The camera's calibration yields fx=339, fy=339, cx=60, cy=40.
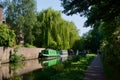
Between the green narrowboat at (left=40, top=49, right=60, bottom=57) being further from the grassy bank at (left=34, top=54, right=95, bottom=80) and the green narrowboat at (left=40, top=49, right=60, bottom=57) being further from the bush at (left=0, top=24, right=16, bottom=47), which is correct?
the grassy bank at (left=34, top=54, right=95, bottom=80)

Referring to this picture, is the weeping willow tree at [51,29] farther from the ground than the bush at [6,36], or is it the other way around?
the weeping willow tree at [51,29]

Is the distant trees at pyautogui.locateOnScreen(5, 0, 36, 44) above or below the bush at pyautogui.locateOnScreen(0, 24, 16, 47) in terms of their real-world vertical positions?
above

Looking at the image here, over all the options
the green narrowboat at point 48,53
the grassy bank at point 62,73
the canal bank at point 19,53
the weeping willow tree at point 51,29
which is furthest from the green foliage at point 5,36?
the grassy bank at point 62,73

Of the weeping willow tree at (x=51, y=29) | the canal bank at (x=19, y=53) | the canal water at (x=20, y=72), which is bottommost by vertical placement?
the canal water at (x=20, y=72)

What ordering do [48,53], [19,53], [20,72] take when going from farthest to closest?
[48,53]
[19,53]
[20,72]

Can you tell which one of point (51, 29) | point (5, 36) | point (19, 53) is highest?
point (51, 29)

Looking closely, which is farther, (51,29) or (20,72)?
(51,29)

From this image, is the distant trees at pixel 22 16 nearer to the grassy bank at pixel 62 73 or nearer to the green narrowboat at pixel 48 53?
the green narrowboat at pixel 48 53

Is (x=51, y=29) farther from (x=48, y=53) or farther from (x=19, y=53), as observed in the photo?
(x=19, y=53)

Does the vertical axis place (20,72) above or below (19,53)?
below

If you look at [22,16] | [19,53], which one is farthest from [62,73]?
[22,16]

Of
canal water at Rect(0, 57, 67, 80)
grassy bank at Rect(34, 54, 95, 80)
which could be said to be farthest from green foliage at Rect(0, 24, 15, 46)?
grassy bank at Rect(34, 54, 95, 80)

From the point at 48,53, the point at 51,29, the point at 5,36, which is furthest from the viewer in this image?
the point at 51,29

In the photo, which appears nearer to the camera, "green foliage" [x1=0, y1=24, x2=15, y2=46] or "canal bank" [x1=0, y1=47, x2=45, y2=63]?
"canal bank" [x1=0, y1=47, x2=45, y2=63]
